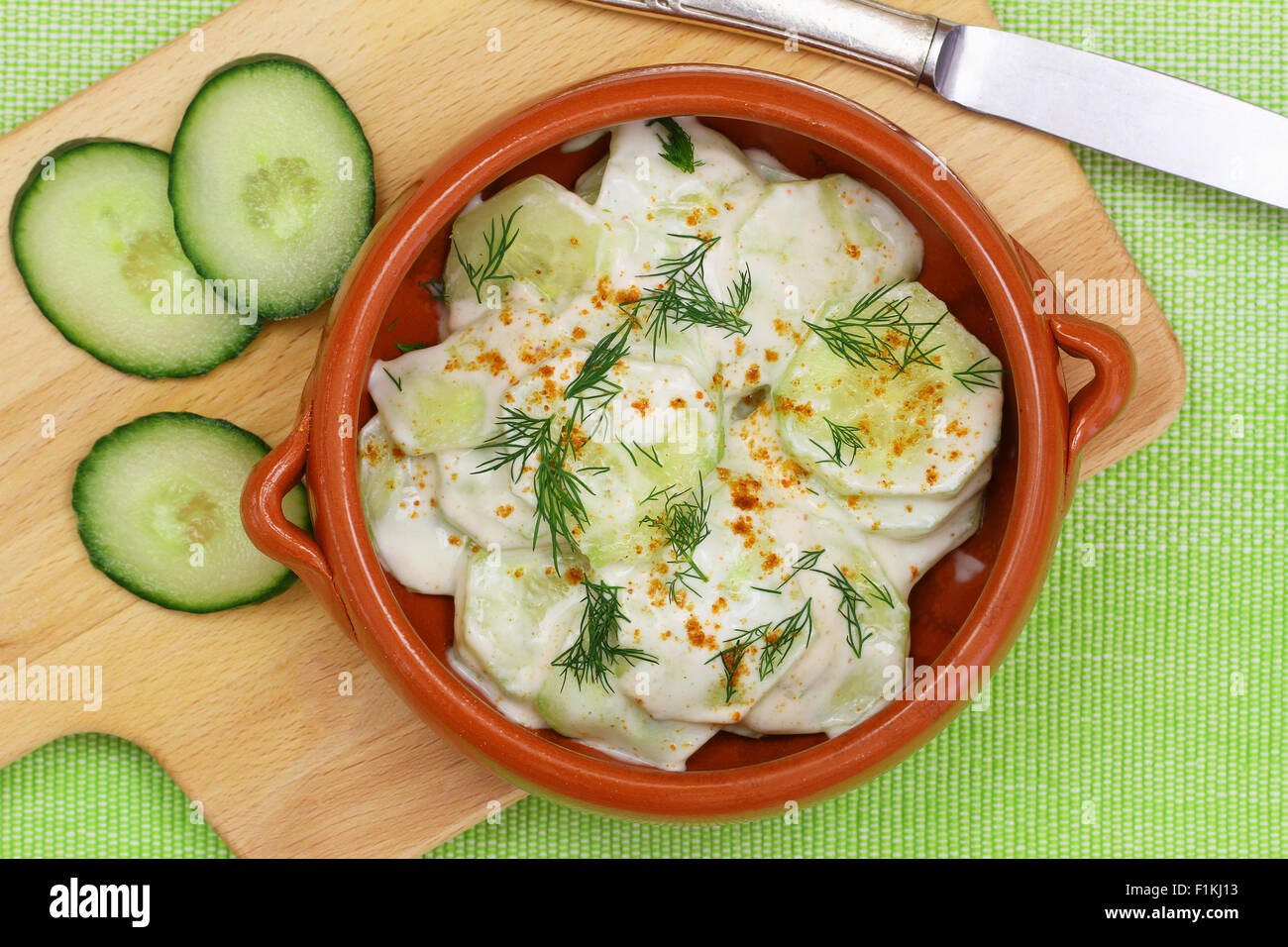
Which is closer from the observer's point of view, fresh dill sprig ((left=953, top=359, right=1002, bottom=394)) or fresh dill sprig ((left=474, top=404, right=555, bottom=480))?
fresh dill sprig ((left=474, top=404, right=555, bottom=480))

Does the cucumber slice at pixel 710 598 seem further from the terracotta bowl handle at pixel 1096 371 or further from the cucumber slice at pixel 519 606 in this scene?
the terracotta bowl handle at pixel 1096 371

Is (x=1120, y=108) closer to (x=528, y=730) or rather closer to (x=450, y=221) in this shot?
(x=450, y=221)

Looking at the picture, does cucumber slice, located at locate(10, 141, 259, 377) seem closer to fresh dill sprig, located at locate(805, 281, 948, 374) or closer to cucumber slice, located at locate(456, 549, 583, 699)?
cucumber slice, located at locate(456, 549, 583, 699)

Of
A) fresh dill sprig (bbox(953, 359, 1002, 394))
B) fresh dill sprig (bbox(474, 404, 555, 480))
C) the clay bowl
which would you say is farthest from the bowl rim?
fresh dill sprig (bbox(474, 404, 555, 480))

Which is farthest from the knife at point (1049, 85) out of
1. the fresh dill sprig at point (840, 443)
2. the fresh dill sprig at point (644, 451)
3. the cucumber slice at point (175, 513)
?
the cucumber slice at point (175, 513)

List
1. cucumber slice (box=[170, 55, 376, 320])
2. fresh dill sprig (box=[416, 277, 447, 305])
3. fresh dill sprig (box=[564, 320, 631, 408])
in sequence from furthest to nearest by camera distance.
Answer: cucumber slice (box=[170, 55, 376, 320])
fresh dill sprig (box=[416, 277, 447, 305])
fresh dill sprig (box=[564, 320, 631, 408])

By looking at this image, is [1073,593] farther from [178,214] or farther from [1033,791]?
[178,214]
